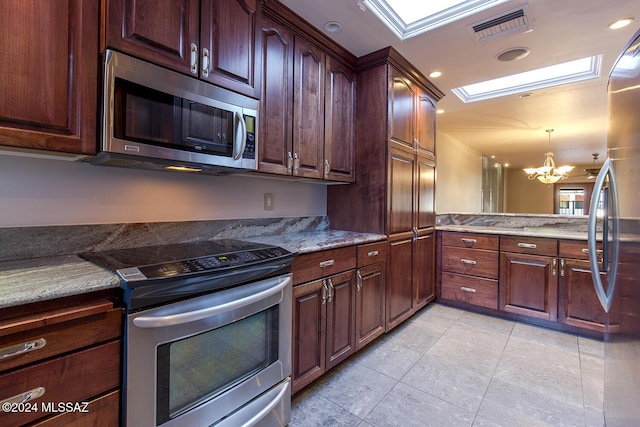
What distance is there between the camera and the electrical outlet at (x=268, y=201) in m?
2.25

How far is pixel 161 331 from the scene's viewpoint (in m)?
1.06

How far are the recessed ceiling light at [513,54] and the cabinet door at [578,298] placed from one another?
5.96 feet

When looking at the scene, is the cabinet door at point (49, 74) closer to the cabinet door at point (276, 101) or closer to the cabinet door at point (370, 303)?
the cabinet door at point (276, 101)

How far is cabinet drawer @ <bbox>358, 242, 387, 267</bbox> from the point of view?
215 cm

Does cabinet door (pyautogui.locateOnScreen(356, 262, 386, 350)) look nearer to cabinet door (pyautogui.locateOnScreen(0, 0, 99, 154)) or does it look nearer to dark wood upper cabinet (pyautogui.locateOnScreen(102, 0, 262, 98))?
dark wood upper cabinet (pyautogui.locateOnScreen(102, 0, 262, 98))

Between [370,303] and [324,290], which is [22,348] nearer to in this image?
[324,290]

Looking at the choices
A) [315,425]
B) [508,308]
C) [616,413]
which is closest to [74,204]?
[315,425]

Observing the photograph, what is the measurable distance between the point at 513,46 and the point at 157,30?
8.32 feet

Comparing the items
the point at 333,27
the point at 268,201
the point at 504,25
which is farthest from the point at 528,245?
the point at 333,27

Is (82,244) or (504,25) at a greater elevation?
(504,25)

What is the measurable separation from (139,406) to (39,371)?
33cm

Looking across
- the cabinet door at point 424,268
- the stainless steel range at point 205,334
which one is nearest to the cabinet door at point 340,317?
the stainless steel range at point 205,334

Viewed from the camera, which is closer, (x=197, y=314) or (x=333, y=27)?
(x=197, y=314)

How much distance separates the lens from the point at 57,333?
878mm
